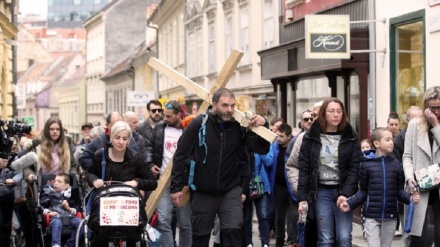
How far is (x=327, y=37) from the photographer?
16.7 m

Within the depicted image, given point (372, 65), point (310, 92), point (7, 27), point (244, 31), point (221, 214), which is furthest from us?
point (7, 27)

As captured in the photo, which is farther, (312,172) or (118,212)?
(118,212)

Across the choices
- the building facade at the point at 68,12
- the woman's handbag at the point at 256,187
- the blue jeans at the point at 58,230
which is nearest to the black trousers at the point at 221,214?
the blue jeans at the point at 58,230

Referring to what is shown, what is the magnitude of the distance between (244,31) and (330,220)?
775 inches

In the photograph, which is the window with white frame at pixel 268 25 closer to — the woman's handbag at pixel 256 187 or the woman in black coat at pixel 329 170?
the woman's handbag at pixel 256 187

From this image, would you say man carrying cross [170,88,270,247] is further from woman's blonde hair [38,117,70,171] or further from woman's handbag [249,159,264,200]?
woman's handbag [249,159,264,200]

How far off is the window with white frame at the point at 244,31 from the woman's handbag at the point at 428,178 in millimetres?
19100

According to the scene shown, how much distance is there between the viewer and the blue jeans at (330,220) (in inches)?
382

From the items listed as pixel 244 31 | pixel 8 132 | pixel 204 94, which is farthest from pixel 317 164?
pixel 244 31

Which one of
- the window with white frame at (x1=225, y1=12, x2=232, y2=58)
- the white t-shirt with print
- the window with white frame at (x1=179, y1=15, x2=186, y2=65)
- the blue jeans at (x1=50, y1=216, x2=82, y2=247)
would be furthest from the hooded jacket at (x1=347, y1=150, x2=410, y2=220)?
the window with white frame at (x1=179, y1=15, x2=186, y2=65)

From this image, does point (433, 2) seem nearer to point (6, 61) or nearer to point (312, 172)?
point (312, 172)

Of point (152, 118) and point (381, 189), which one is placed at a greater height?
point (152, 118)

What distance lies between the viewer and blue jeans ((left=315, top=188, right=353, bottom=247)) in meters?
9.71

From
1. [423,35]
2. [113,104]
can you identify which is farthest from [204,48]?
[113,104]
